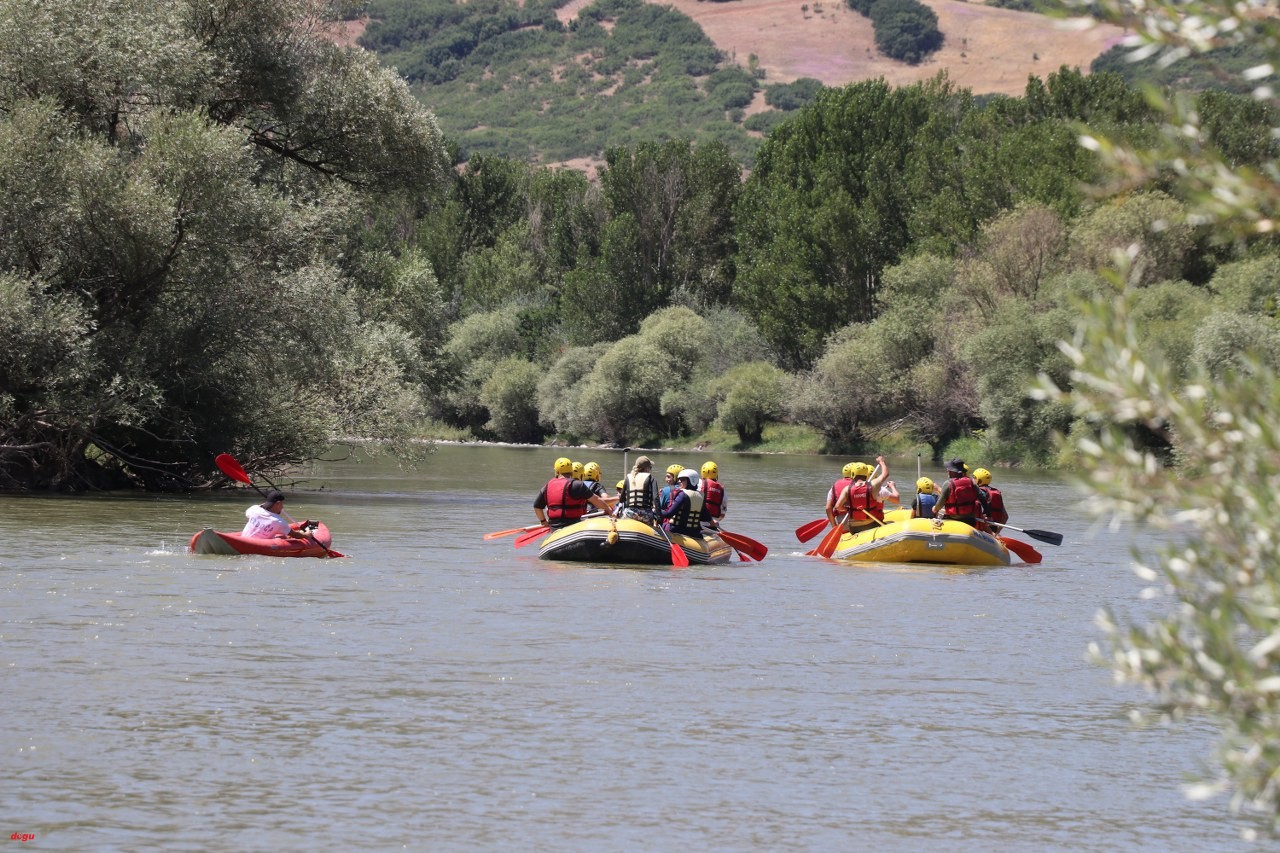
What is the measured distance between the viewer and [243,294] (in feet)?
89.2

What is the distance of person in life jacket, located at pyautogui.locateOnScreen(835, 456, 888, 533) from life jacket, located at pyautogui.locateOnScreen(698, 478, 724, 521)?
5.90ft

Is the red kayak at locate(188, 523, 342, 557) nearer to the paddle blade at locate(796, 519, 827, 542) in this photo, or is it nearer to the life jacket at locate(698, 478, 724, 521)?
the life jacket at locate(698, 478, 724, 521)

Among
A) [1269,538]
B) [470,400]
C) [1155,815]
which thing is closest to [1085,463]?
[1269,538]

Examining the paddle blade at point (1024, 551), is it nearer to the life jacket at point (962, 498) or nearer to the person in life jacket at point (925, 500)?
the life jacket at point (962, 498)

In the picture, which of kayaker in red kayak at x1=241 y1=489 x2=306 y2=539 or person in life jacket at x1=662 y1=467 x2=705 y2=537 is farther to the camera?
person in life jacket at x1=662 y1=467 x2=705 y2=537

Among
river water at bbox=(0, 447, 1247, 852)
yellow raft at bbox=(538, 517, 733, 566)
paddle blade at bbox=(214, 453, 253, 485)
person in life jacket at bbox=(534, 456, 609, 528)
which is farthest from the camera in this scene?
paddle blade at bbox=(214, 453, 253, 485)

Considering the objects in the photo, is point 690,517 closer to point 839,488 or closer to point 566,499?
point 566,499

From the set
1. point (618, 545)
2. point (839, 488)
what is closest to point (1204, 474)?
point (618, 545)

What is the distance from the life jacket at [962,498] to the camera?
2155cm

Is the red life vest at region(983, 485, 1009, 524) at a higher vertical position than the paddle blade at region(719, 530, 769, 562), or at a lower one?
higher

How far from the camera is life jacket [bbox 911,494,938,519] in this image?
71.9 ft

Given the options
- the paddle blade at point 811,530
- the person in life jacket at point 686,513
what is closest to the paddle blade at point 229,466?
the person in life jacket at point 686,513

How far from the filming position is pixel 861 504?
22.4m

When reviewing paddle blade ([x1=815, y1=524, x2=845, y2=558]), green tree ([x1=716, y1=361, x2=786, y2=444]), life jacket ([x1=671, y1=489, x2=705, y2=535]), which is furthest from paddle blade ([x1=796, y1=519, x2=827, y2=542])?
green tree ([x1=716, y1=361, x2=786, y2=444])
